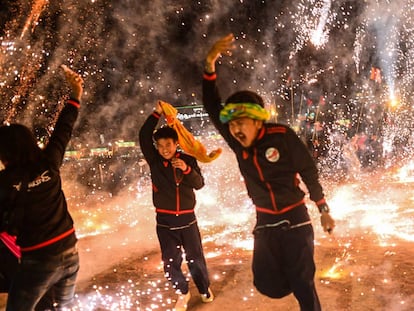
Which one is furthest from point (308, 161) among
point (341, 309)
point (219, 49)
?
point (341, 309)

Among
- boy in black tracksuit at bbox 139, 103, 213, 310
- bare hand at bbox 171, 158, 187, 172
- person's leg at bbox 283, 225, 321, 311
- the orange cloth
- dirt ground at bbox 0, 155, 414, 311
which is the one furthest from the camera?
the orange cloth

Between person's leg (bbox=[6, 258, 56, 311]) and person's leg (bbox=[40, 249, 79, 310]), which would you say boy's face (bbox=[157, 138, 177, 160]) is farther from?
person's leg (bbox=[6, 258, 56, 311])

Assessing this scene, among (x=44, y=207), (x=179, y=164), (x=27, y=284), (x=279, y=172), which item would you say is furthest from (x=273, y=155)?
(x=27, y=284)

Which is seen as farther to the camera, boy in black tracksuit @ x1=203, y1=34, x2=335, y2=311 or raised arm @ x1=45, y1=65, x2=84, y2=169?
boy in black tracksuit @ x1=203, y1=34, x2=335, y2=311

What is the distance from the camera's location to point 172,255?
4125 mm

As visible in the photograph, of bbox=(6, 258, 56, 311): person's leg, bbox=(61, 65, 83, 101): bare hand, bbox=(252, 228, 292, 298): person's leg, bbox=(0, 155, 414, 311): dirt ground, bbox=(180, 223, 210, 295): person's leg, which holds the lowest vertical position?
bbox=(0, 155, 414, 311): dirt ground

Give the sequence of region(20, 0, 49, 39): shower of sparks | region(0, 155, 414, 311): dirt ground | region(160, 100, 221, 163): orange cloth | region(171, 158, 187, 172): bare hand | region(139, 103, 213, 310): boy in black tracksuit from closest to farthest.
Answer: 1. region(171, 158, 187, 172): bare hand
2. region(139, 103, 213, 310): boy in black tracksuit
3. region(0, 155, 414, 311): dirt ground
4. region(160, 100, 221, 163): orange cloth
5. region(20, 0, 49, 39): shower of sparks

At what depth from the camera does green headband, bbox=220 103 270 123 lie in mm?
2992

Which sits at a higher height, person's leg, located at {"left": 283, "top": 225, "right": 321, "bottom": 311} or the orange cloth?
the orange cloth

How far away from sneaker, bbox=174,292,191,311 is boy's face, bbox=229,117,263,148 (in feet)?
6.25

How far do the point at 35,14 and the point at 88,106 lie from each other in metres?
21.7

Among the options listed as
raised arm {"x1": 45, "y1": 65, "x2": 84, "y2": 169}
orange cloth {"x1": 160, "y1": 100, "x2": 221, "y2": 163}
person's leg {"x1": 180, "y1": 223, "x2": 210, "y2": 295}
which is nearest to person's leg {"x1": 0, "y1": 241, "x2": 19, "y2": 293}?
raised arm {"x1": 45, "y1": 65, "x2": 84, "y2": 169}

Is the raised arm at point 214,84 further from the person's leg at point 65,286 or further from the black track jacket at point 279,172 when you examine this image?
the person's leg at point 65,286

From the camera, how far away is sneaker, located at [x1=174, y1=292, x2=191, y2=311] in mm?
4113
